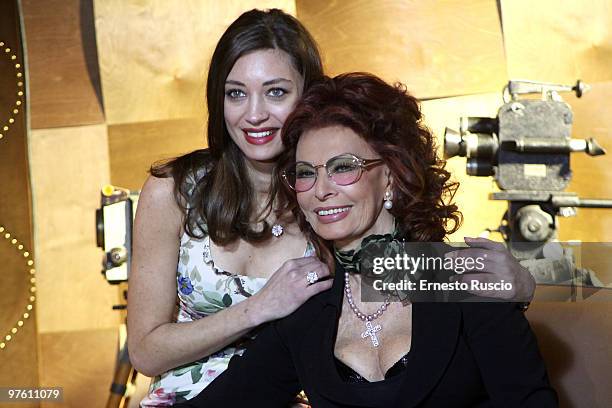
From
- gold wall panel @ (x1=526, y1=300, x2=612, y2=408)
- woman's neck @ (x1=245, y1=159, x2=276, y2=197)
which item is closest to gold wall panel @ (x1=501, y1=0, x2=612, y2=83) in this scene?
woman's neck @ (x1=245, y1=159, x2=276, y2=197)

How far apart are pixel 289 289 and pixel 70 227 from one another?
248 centimetres

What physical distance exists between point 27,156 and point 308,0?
1.56m

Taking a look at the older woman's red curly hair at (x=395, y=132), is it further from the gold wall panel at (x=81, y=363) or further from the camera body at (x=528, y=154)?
the gold wall panel at (x=81, y=363)

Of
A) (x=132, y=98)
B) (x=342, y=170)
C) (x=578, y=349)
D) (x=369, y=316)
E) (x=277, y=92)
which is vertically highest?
(x=132, y=98)

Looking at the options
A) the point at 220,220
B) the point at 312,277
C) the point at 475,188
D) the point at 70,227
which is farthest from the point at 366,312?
the point at 70,227

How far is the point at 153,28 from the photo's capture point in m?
3.87

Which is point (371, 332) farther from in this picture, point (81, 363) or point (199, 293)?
point (81, 363)

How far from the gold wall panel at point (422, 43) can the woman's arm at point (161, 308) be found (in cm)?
173

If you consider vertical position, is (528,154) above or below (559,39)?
below

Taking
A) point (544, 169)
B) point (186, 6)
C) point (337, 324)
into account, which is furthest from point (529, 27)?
point (337, 324)

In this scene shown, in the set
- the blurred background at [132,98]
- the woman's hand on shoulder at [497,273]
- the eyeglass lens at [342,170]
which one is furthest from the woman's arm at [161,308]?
the blurred background at [132,98]

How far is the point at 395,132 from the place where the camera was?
1828 mm

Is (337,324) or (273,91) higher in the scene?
(273,91)

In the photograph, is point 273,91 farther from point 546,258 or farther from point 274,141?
point 546,258
